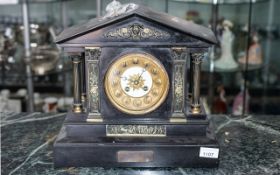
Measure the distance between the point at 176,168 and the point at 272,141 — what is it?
1.13ft

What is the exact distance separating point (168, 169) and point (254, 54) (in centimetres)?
135

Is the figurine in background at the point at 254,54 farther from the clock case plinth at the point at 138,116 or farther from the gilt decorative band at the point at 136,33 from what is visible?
the gilt decorative band at the point at 136,33

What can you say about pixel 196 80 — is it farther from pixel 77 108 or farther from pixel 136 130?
pixel 77 108

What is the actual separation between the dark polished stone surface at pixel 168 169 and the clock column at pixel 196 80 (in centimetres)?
16

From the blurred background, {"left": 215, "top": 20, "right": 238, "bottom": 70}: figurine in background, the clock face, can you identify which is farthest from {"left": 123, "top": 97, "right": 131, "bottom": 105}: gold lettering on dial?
{"left": 215, "top": 20, "right": 238, "bottom": 70}: figurine in background

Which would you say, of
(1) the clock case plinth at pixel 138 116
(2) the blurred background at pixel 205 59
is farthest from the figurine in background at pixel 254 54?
(1) the clock case plinth at pixel 138 116

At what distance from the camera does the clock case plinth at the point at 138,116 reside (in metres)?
1.10

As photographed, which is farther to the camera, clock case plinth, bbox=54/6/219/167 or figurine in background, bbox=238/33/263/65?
figurine in background, bbox=238/33/263/65

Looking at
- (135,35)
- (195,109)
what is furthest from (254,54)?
(135,35)

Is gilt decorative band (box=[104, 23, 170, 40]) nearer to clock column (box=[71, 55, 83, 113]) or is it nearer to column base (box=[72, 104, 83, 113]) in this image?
clock column (box=[71, 55, 83, 113])

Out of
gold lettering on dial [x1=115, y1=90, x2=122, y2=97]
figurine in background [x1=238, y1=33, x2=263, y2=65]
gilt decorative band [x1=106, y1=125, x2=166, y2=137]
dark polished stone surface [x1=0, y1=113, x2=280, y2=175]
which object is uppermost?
figurine in background [x1=238, y1=33, x2=263, y2=65]

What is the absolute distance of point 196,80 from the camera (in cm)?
115

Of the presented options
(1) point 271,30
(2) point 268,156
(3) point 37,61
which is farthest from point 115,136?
(1) point 271,30

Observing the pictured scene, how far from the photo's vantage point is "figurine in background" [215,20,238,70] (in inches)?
87.7
